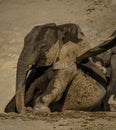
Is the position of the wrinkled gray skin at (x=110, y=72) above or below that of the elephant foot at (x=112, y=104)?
above

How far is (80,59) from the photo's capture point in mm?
7316

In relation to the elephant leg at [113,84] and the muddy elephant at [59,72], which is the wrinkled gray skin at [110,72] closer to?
the elephant leg at [113,84]

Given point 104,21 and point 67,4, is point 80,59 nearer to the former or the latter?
point 104,21

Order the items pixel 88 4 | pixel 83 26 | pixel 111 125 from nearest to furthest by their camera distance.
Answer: pixel 111 125, pixel 83 26, pixel 88 4

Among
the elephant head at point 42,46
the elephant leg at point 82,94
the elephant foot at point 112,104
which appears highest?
the elephant head at point 42,46

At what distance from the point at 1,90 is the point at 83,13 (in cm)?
288

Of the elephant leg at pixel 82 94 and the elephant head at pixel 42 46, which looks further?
the elephant leg at pixel 82 94

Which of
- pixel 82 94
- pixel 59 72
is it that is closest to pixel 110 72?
pixel 82 94

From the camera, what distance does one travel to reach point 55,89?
704 cm

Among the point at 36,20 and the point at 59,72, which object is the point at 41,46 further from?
the point at 36,20

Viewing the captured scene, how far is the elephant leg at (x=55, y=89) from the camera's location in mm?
6848

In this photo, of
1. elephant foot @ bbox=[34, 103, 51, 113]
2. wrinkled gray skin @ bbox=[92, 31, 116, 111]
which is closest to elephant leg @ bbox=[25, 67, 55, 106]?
elephant foot @ bbox=[34, 103, 51, 113]

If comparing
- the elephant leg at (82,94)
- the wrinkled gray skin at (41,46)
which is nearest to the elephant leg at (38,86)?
the wrinkled gray skin at (41,46)

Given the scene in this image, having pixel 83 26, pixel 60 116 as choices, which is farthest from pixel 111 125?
pixel 83 26
